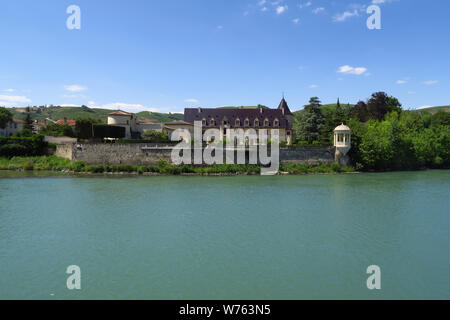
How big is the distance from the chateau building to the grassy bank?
12.1 m

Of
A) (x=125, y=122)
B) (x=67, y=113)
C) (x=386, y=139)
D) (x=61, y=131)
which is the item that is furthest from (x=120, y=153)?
(x=67, y=113)

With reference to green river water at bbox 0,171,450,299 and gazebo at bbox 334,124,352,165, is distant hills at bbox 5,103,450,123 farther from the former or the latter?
green river water at bbox 0,171,450,299

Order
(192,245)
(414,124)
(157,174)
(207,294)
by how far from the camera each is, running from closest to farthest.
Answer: (207,294) → (192,245) → (157,174) → (414,124)

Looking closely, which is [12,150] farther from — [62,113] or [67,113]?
[62,113]

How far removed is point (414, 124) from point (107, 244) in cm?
5183

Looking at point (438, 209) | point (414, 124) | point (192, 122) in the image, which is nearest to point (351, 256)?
point (438, 209)

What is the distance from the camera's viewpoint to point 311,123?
47.1 m

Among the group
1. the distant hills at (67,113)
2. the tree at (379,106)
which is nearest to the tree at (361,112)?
the tree at (379,106)

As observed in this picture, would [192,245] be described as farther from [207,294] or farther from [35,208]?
[35,208]

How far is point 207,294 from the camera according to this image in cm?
815

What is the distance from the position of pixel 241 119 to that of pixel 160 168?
19285 millimetres

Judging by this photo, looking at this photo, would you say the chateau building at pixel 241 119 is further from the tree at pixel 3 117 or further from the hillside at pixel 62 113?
the hillside at pixel 62 113

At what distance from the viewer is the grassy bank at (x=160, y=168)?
35094 mm

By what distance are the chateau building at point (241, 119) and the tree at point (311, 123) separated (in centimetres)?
232
